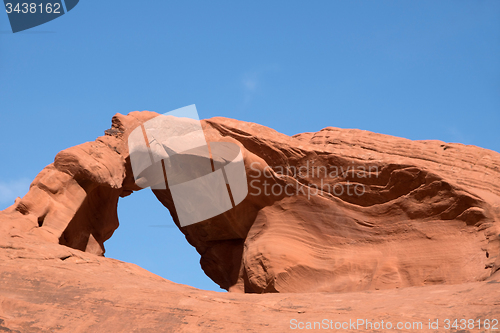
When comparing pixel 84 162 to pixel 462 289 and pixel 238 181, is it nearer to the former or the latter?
pixel 238 181

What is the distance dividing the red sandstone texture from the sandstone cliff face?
2cm

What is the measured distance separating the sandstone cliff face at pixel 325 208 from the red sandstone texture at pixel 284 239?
22 mm

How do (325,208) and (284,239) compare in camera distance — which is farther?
(325,208)

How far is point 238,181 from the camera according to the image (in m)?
10.3

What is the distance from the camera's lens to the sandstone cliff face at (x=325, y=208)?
8.86 m

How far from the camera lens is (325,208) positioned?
10.1 meters

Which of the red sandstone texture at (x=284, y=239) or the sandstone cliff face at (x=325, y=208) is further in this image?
the sandstone cliff face at (x=325, y=208)

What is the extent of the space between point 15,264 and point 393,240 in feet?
20.7

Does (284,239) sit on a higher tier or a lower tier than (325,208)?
lower

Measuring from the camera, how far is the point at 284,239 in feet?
32.7

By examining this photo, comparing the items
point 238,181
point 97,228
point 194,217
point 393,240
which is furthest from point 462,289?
point 97,228

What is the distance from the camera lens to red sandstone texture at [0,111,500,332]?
254 inches

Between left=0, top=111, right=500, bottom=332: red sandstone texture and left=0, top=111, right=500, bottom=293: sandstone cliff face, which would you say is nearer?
left=0, top=111, right=500, bottom=332: red sandstone texture

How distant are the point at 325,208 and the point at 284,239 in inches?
39.8
